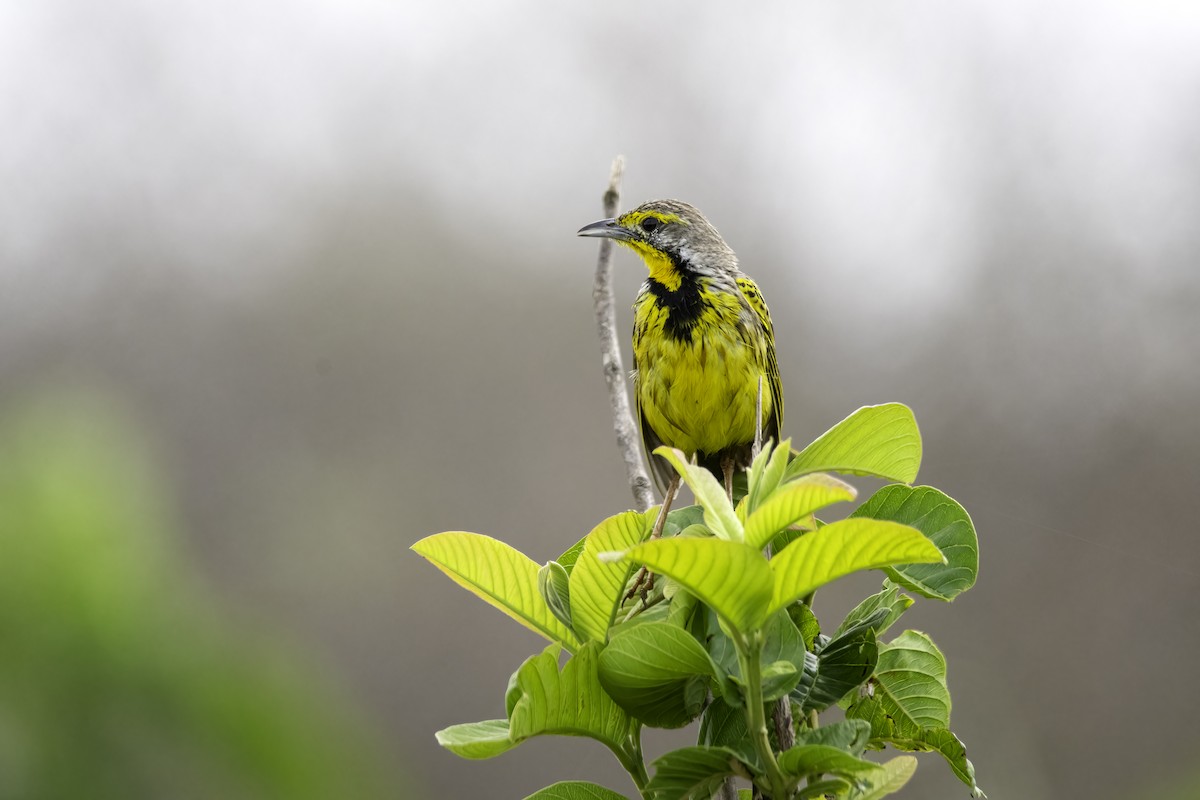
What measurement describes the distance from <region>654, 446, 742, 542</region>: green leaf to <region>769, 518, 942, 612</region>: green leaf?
0.08m

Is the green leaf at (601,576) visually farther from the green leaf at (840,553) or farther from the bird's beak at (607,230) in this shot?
the bird's beak at (607,230)

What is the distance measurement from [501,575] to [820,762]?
446 millimetres

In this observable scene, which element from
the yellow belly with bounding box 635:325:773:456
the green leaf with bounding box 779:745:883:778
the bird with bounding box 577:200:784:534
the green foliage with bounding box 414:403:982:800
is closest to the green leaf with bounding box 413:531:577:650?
the green foliage with bounding box 414:403:982:800

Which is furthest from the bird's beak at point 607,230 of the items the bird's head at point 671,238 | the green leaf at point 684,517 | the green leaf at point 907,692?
the green leaf at point 907,692

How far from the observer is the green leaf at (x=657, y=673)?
0.98 meters

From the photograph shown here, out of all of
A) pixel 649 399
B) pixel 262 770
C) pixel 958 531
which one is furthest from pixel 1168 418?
pixel 262 770

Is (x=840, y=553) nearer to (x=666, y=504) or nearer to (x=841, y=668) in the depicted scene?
(x=841, y=668)

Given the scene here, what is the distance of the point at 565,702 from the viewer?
1.06 m

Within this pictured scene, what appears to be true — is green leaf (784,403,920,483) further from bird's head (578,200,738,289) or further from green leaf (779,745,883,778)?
bird's head (578,200,738,289)

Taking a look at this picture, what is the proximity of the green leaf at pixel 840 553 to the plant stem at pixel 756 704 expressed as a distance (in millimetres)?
47

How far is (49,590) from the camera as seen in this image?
3.59 m

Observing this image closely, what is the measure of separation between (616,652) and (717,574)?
18 centimetres

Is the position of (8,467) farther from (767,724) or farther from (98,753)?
(767,724)

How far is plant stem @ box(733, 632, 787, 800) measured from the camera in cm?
96
